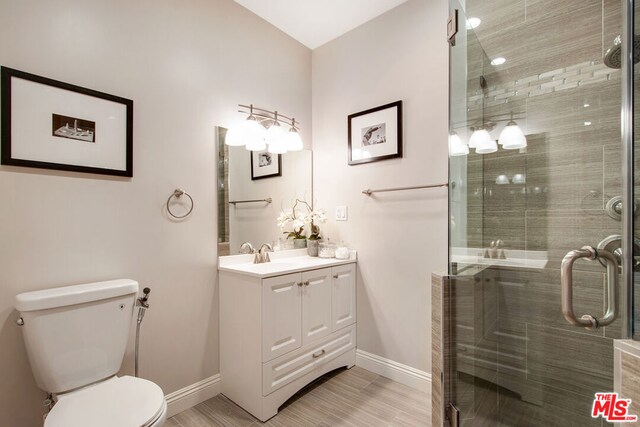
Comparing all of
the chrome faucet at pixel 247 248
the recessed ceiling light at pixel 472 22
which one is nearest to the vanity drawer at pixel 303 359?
the chrome faucet at pixel 247 248

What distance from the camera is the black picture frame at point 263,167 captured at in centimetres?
219

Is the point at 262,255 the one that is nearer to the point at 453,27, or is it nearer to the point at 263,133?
the point at 263,133

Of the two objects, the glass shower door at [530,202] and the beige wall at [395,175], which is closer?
the glass shower door at [530,202]

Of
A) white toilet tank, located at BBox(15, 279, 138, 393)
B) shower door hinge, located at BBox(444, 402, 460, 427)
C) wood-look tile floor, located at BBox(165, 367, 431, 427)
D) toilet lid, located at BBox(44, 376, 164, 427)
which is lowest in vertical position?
wood-look tile floor, located at BBox(165, 367, 431, 427)

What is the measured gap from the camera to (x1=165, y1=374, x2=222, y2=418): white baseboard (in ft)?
5.66

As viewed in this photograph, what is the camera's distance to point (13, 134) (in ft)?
4.09

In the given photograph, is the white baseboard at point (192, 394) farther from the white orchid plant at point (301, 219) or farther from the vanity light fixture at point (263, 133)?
the vanity light fixture at point (263, 133)

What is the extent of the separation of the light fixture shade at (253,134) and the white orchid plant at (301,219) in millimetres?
580

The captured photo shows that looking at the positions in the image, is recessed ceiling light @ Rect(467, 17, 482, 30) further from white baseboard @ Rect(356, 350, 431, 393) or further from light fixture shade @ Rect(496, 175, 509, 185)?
white baseboard @ Rect(356, 350, 431, 393)

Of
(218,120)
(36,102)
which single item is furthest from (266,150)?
(36,102)

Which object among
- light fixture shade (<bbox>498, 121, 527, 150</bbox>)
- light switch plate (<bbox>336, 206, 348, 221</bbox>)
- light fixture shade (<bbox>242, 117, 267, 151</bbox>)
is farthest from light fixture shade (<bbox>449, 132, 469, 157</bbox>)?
light fixture shade (<bbox>242, 117, 267, 151</bbox>)

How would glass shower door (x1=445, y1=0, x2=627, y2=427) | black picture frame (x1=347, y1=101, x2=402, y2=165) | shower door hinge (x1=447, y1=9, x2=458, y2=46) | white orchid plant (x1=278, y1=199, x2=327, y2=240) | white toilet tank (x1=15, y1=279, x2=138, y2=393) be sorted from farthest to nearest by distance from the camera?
white orchid plant (x1=278, y1=199, x2=327, y2=240)
black picture frame (x1=347, y1=101, x2=402, y2=165)
shower door hinge (x1=447, y1=9, x2=458, y2=46)
glass shower door (x1=445, y1=0, x2=627, y2=427)
white toilet tank (x1=15, y1=279, x2=138, y2=393)

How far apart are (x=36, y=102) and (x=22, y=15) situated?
0.38 m

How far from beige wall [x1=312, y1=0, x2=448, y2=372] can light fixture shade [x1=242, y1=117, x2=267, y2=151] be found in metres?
0.65
